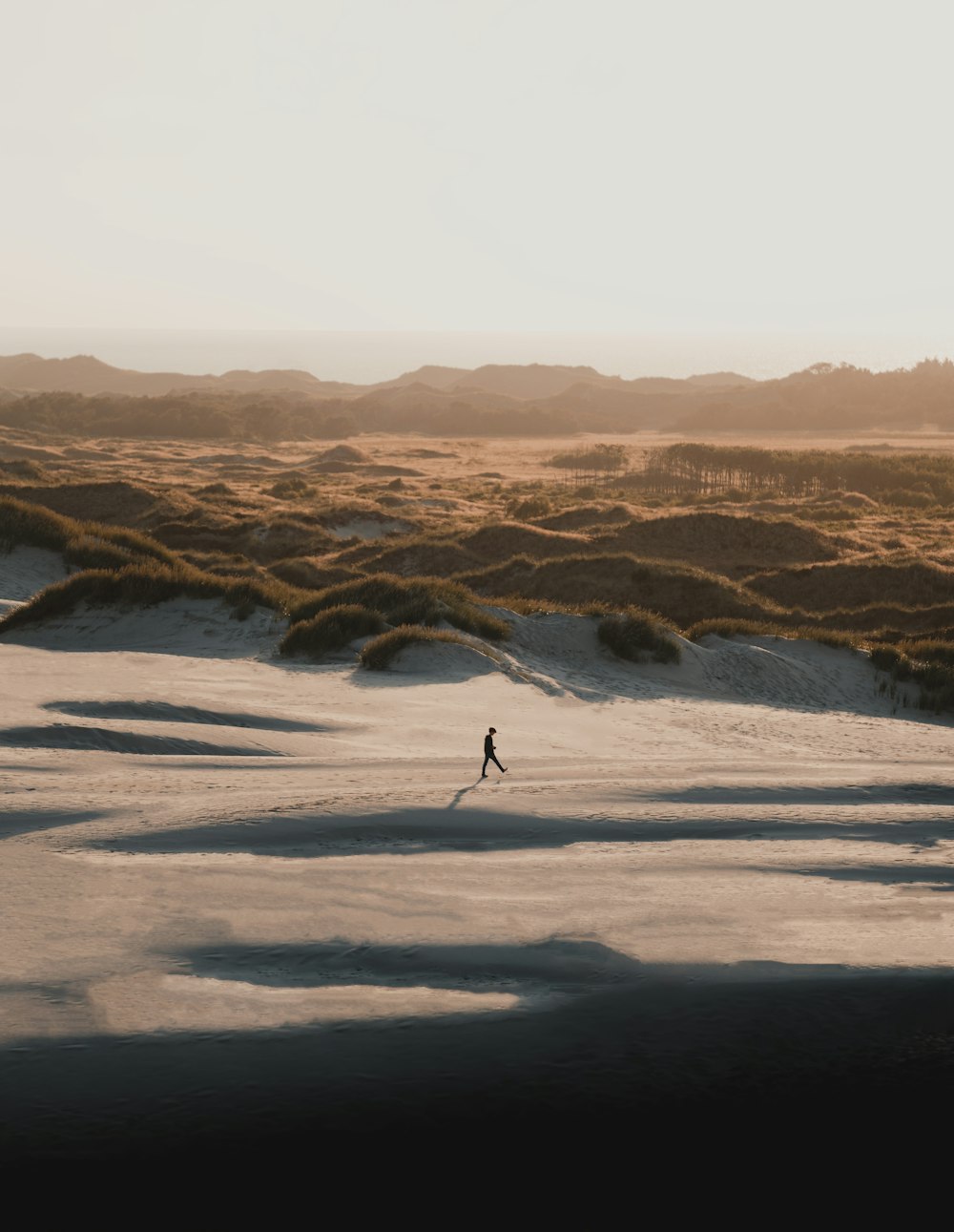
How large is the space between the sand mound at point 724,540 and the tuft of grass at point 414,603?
730 inches

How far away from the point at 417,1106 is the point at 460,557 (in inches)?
1292

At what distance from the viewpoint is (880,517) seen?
58.2 metres

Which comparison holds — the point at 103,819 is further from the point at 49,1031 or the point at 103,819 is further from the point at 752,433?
the point at 752,433

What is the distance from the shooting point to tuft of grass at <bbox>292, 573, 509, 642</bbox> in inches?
896

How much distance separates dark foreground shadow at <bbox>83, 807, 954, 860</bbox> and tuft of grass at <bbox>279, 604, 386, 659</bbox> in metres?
9.55

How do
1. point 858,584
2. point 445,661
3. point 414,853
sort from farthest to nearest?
1. point 858,584
2. point 445,661
3. point 414,853

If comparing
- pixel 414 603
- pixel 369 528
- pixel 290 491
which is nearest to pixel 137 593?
pixel 414 603

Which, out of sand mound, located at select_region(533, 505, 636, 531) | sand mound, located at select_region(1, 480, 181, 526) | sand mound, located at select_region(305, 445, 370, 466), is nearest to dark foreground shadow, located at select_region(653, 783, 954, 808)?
sand mound, located at select_region(533, 505, 636, 531)

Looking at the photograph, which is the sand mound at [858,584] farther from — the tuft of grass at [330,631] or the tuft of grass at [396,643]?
the tuft of grass at [330,631]

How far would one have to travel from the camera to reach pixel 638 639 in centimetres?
2272

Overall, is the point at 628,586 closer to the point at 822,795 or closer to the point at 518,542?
the point at 518,542

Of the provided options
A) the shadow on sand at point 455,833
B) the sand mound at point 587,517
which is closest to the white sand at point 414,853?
the shadow on sand at point 455,833

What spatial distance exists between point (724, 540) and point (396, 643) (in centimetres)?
2522

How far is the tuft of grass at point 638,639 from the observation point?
73.5 feet
